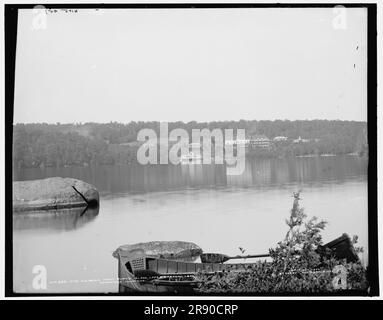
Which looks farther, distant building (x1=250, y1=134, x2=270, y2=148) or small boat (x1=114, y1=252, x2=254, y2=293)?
distant building (x1=250, y1=134, x2=270, y2=148)

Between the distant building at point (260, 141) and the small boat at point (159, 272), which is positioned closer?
the small boat at point (159, 272)

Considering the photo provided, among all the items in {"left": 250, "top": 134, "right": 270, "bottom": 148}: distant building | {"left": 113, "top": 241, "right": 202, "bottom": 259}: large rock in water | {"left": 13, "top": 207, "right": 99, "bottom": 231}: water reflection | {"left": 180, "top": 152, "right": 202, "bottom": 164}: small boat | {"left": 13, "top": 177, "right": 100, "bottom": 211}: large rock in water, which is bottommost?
{"left": 113, "top": 241, "right": 202, "bottom": 259}: large rock in water

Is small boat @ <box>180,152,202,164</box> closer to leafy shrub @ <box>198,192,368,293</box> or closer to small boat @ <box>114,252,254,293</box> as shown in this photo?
small boat @ <box>114,252,254,293</box>

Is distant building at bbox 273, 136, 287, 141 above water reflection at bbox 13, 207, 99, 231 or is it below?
above

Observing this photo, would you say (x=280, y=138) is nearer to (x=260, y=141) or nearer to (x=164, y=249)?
(x=260, y=141)

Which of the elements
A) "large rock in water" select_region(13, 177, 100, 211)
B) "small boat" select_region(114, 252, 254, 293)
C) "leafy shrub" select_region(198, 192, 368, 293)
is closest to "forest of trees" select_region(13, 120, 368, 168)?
"large rock in water" select_region(13, 177, 100, 211)

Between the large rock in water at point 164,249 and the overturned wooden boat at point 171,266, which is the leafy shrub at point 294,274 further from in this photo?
the large rock in water at point 164,249

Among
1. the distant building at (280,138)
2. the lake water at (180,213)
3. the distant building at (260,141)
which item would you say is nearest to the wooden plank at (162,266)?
the lake water at (180,213)
